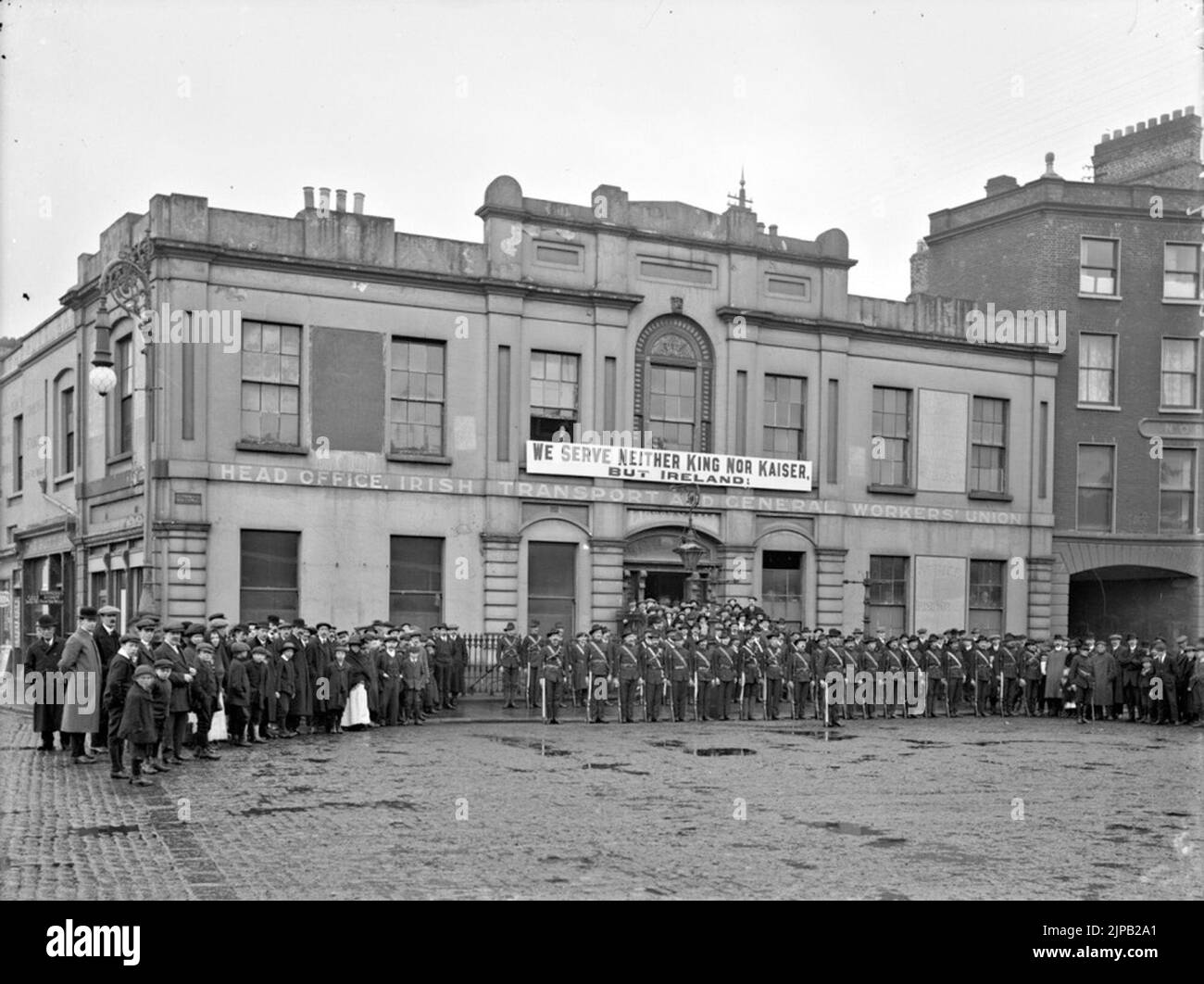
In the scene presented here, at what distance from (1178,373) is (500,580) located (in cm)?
2017

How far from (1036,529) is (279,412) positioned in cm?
1993

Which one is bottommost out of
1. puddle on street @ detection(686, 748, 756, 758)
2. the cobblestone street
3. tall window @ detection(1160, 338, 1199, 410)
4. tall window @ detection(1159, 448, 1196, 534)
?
puddle on street @ detection(686, 748, 756, 758)

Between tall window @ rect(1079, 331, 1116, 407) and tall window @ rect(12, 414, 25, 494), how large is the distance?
2944cm

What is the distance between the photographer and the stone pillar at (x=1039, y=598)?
3297 cm

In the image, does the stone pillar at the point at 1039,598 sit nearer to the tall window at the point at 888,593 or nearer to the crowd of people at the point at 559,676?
the tall window at the point at 888,593

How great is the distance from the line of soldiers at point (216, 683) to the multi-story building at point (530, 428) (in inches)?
145

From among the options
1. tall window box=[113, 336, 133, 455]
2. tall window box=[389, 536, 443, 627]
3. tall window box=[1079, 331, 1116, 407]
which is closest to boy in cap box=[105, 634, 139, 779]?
tall window box=[389, 536, 443, 627]

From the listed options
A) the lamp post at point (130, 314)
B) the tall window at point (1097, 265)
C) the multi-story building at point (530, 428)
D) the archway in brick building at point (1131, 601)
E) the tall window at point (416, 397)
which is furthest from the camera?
the archway in brick building at point (1131, 601)

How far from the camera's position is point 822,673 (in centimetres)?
2441

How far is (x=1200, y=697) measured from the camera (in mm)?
24031

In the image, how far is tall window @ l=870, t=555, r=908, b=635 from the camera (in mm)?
31391

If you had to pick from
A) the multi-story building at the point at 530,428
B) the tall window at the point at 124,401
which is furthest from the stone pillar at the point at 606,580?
the tall window at the point at 124,401

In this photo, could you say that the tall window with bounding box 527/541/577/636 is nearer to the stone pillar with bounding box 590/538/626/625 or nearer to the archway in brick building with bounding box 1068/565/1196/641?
the stone pillar with bounding box 590/538/626/625
